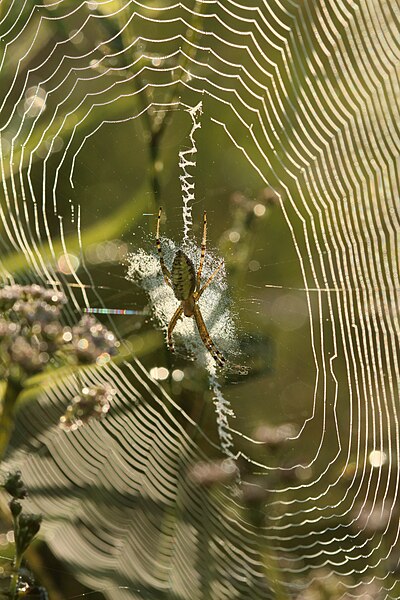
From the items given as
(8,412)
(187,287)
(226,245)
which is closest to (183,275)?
(187,287)

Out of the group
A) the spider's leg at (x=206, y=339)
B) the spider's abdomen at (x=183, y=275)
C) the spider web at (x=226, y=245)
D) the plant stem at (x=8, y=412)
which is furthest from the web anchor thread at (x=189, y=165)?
the plant stem at (x=8, y=412)

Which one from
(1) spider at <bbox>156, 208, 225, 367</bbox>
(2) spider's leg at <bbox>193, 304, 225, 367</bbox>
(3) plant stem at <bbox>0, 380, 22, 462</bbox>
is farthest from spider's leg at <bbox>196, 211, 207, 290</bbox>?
(3) plant stem at <bbox>0, 380, 22, 462</bbox>

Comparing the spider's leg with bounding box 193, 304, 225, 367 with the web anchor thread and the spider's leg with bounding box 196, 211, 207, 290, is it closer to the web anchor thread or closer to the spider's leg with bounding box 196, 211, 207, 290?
the spider's leg with bounding box 196, 211, 207, 290

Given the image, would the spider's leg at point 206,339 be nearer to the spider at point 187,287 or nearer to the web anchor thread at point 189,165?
the spider at point 187,287

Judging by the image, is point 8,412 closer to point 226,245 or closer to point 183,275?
point 226,245

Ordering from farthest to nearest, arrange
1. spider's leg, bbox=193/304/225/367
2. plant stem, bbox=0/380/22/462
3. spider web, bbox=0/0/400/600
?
spider's leg, bbox=193/304/225/367 < spider web, bbox=0/0/400/600 < plant stem, bbox=0/380/22/462

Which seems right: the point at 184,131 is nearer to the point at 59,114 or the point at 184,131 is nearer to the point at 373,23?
the point at 59,114

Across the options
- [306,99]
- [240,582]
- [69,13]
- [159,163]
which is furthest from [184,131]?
[240,582]
